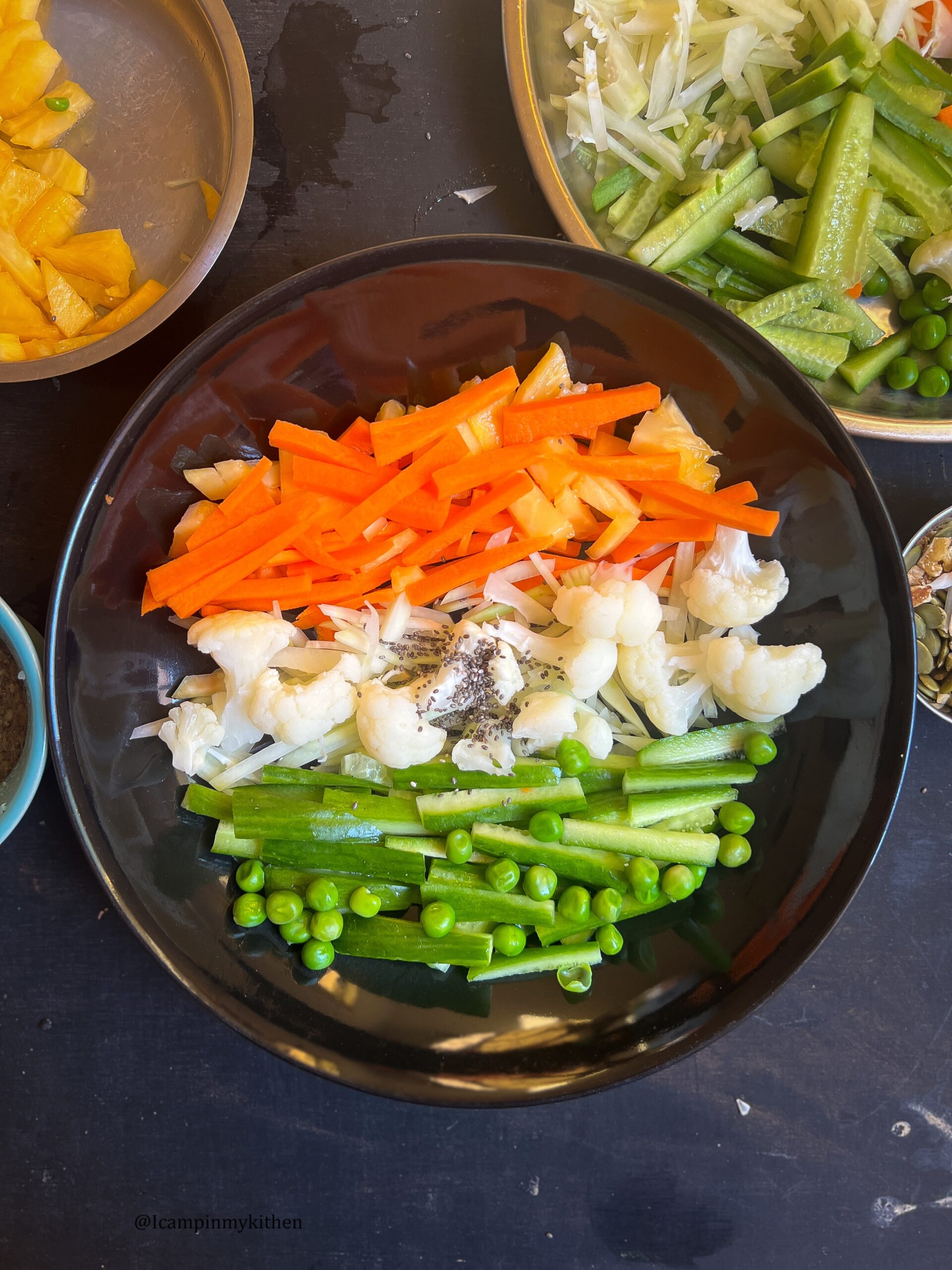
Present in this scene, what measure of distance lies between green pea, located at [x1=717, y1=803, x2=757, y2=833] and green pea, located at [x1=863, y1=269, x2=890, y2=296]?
130 centimetres

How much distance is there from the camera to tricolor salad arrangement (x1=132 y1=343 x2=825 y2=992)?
5.29 ft

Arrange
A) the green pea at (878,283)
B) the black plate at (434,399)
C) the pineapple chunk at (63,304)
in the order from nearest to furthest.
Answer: the black plate at (434,399) → the pineapple chunk at (63,304) → the green pea at (878,283)

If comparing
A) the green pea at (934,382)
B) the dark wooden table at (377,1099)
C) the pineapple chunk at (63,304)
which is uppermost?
the green pea at (934,382)

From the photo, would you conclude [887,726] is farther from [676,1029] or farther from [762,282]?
[762,282]

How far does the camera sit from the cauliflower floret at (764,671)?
1.60 metres

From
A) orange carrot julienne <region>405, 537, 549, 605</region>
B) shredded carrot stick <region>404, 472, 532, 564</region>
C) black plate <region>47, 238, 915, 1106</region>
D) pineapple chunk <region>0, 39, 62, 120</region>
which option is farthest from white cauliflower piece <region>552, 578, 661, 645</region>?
pineapple chunk <region>0, 39, 62, 120</region>

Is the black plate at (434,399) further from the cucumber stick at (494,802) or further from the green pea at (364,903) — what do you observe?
the cucumber stick at (494,802)

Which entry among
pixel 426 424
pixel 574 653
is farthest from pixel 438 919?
pixel 426 424

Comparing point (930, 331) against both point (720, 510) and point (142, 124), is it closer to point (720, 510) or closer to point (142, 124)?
point (720, 510)

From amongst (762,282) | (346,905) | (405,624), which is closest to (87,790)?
(346,905)

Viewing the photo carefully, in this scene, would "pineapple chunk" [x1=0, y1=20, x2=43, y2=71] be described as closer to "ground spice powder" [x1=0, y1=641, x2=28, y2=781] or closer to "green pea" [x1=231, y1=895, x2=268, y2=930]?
"ground spice powder" [x1=0, y1=641, x2=28, y2=781]

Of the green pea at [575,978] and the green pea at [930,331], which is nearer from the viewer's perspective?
the green pea at [575,978]

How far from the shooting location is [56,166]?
1.80 metres

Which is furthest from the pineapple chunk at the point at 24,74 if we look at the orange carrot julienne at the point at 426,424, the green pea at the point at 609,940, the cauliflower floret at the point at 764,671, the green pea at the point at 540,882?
the green pea at the point at 609,940
